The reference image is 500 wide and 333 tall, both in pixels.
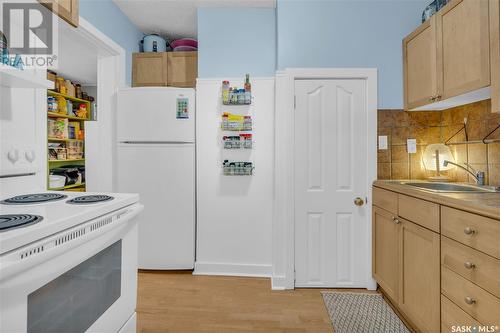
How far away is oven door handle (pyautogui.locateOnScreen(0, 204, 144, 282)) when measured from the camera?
619mm

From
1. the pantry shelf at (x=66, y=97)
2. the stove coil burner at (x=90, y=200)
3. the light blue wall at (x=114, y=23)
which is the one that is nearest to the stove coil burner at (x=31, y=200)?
the stove coil burner at (x=90, y=200)

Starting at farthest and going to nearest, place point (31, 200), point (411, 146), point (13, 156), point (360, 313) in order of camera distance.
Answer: point (411, 146), point (360, 313), point (13, 156), point (31, 200)

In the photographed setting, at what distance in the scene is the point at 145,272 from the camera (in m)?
2.65

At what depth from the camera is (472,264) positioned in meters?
1.21

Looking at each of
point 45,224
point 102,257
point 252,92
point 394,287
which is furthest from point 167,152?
point 394,287

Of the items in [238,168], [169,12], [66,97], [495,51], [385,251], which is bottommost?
[385,251]

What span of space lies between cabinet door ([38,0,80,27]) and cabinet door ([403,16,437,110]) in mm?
2298

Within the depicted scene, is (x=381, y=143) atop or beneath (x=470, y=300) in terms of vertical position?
atop

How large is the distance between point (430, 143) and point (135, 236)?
2385mm

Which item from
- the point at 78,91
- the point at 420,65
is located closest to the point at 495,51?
the point at 420,65

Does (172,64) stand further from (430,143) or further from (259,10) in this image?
(430,143)

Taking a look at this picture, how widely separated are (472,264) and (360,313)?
100cm

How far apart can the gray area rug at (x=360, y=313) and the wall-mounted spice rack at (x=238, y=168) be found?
1.23 metres

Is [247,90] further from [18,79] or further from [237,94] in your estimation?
[18,79]
